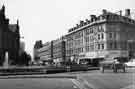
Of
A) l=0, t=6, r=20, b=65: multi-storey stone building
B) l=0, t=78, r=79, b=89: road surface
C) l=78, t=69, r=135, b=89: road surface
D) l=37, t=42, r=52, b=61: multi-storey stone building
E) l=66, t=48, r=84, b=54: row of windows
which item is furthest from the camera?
l=37, t=42, r=52, b=61: multi-storey stone building

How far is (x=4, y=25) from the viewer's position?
8169 cm

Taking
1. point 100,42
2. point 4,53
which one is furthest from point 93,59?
point 4,53

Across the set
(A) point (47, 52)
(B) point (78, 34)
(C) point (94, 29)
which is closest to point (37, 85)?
(C) point (94, 29)

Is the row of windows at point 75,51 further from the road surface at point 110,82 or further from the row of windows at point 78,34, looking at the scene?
the road surface at point 110,82

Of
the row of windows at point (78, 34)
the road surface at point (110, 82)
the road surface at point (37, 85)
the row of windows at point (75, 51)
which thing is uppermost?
the row of windows at point (78, 34)

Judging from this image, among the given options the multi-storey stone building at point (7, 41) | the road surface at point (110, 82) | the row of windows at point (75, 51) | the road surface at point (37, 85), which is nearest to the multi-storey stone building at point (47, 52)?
the row of windows at point (75, 51)

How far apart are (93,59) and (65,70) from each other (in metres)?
35.9

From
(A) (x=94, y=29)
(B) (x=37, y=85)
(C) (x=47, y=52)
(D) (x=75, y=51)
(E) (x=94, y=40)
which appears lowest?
(B) (x=37, y=85)

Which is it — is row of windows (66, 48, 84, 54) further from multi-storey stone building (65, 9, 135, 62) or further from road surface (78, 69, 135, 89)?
road surface (78, 69, 135, 89)

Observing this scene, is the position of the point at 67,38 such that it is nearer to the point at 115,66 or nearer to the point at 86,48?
the point at 86,48

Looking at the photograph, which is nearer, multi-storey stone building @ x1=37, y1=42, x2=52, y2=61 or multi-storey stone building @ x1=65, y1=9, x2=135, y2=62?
multi-storey stone building @ x1=65, y1=9, x2=135, y2=62

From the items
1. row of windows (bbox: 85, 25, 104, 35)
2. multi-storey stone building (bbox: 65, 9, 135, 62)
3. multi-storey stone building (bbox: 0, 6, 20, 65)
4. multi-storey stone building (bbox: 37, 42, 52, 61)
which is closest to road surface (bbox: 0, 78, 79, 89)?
multi-storey stone building (bbox: 65, 9, 135, 62)

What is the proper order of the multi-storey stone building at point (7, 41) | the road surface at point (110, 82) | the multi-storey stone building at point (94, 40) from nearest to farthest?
the road surface at point (110, 82) → the multi-storey stone building at point (94, 40) → the multi-storey stone building at point (7, 41)

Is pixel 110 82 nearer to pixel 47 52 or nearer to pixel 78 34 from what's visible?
pixel 78 34
